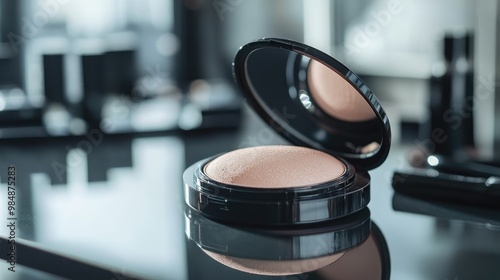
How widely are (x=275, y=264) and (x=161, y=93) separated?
111cm

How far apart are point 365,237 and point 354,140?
0.53 ft

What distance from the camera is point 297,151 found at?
757 millimetres

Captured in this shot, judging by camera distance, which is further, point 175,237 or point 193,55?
point 193,55

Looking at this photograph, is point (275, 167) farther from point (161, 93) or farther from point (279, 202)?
point (161, 93)

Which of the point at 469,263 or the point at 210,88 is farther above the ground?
the point at 210,88

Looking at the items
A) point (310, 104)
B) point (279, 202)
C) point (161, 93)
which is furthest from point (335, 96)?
point (161, 93)

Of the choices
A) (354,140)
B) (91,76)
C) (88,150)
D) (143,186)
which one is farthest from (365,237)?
(91,76)

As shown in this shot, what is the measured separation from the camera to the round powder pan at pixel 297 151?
0.68 m

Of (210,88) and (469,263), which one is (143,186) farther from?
(210,88)

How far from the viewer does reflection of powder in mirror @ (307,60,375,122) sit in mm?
759

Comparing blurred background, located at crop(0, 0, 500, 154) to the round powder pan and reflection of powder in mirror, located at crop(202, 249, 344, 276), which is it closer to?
the round powder pan

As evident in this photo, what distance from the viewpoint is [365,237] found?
68 cm

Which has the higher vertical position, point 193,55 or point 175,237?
point 193,55

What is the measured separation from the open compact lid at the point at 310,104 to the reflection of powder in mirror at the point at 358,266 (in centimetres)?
14
